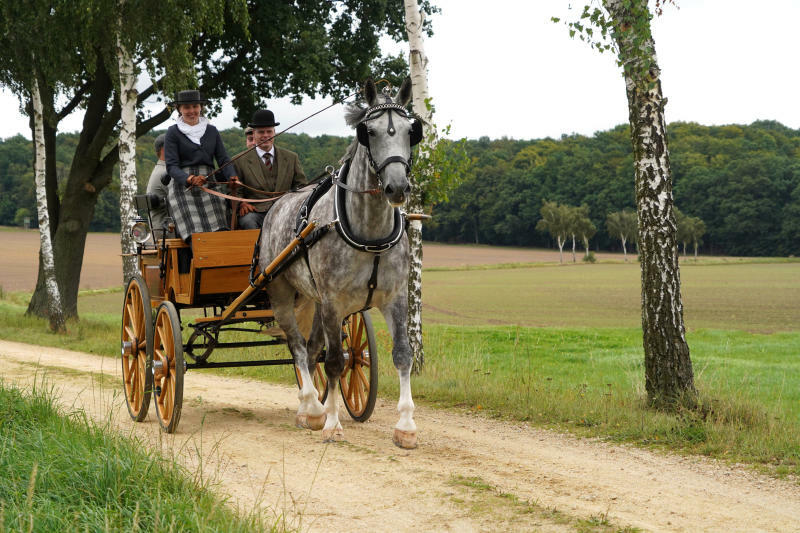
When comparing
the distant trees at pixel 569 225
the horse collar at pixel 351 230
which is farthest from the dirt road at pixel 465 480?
the distant trees at pixel 569 225

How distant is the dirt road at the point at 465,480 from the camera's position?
459 cm

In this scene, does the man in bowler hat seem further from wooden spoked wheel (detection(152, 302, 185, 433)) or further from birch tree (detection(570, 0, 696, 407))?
birch tree (detection(570, 0, 696, 407))

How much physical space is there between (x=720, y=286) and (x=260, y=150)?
141 ft

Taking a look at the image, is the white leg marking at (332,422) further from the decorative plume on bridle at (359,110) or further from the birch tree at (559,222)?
the birch tree at (559,222)

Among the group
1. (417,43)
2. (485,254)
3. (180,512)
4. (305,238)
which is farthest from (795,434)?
(485,254)

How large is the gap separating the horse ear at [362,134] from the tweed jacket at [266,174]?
267cm

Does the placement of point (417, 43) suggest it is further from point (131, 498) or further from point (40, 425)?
point (131, 498)

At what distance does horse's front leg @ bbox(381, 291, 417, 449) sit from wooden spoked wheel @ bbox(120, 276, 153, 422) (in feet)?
8.04

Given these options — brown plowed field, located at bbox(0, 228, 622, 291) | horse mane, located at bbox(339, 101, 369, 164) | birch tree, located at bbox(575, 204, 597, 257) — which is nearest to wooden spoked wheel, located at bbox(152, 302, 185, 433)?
horse mane, located at bbox(339, 101, 369, 164)

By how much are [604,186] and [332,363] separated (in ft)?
330

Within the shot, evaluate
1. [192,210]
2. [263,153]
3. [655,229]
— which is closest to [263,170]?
[263,153]

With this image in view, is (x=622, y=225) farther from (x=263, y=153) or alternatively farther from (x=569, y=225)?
(x=263, y=153)

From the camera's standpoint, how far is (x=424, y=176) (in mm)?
10508

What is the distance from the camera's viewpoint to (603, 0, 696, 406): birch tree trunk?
7457 millimetres
